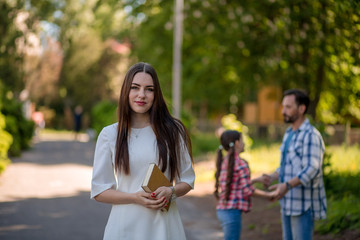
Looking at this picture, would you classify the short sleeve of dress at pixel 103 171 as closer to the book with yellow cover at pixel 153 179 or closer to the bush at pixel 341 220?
the book with yellow cover at pixel 153 179

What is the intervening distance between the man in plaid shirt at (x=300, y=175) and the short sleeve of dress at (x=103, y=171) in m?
1.94

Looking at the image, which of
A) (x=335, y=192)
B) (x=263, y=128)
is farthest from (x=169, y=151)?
(x=263, y=128)

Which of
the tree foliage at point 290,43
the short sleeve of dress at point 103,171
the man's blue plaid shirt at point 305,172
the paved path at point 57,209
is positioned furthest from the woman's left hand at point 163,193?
the tree foliage at point 290,43

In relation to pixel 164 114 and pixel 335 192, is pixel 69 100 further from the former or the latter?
pixel 164 114

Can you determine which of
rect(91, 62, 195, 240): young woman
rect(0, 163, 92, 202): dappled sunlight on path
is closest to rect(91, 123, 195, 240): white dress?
rect(91, 62, 195, 240): young woman

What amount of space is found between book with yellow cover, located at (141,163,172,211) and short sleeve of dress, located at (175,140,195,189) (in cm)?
22

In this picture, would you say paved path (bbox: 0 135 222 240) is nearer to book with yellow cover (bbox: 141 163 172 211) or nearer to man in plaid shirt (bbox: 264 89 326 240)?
man in plaid shirt (bbox: 264 89 326 240)

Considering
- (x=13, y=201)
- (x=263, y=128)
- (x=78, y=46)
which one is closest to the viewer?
(x=13, y=201)

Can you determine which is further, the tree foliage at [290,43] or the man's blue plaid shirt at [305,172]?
the tree foliage at [290,43]

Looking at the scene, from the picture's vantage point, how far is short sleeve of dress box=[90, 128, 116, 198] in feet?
10.3

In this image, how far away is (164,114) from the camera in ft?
11.0

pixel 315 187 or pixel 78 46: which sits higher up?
pixel 78 46

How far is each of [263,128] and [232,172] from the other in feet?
91.4

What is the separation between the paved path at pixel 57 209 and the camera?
24.6 ft
